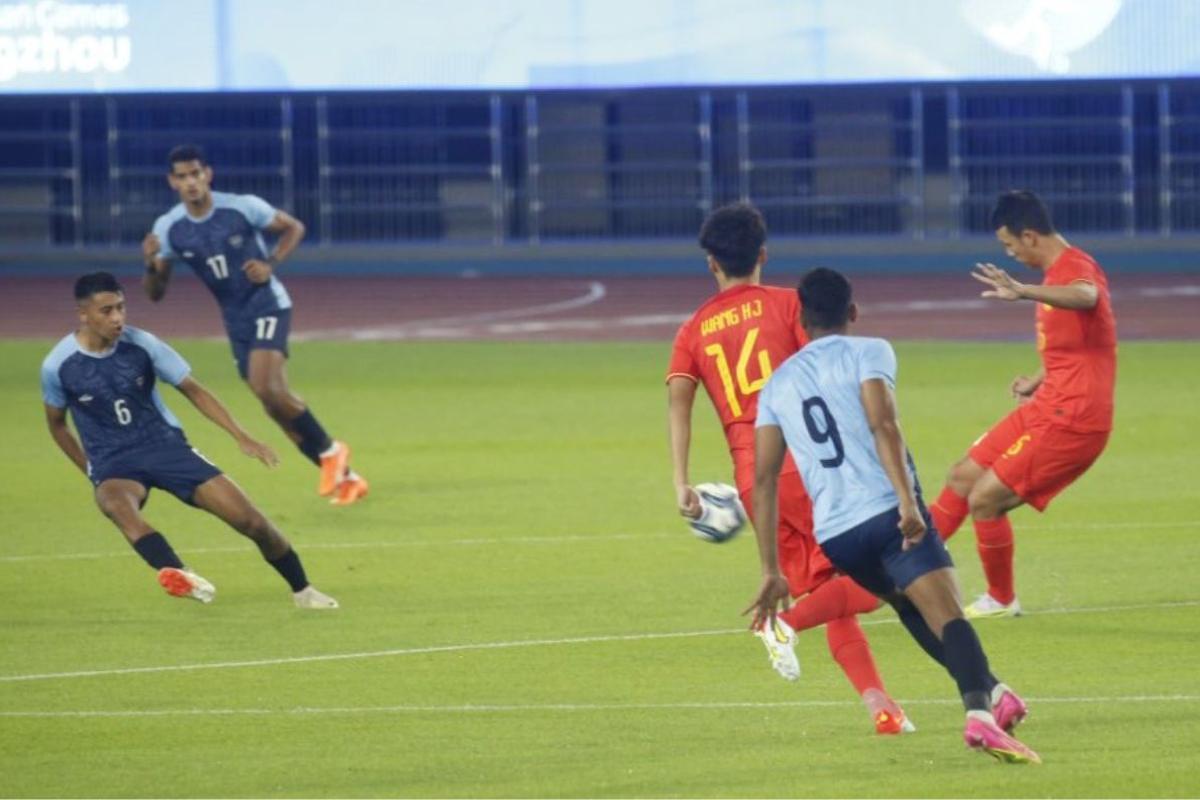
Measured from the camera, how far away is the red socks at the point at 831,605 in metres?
8.65

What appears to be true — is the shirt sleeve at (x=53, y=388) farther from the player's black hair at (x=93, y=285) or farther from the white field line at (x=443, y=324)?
the white field line at (x=443, y=324)

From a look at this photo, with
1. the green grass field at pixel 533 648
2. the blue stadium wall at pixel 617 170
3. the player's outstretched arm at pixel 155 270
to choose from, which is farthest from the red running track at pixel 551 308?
the player's outstretched arm at pixel 155 270

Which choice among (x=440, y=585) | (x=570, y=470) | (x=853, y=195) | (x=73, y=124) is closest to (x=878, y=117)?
(x=853, y=195)

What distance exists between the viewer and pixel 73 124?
1583 inches

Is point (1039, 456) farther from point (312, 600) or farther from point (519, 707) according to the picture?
point (312, 600)

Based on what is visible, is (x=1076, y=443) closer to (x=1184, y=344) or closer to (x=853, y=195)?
(x=1184, y=344)

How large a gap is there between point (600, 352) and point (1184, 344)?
21.9 ft

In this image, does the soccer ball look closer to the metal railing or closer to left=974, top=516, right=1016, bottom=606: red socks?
left=974, top=516, right=1016, bottom=606: red socks

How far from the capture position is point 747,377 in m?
8.98

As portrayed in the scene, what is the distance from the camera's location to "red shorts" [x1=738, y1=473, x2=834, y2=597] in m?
8.82

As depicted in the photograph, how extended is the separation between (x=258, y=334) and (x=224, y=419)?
14.9ft

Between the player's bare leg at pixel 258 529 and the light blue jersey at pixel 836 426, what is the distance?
13.4ft

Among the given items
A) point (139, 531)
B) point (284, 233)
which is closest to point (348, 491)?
point (284, 233)

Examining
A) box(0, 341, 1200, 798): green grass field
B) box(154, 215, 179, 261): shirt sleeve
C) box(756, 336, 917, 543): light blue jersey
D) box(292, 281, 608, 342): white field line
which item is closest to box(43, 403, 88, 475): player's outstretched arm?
box(0, 341, 1200, 798): green grass field
